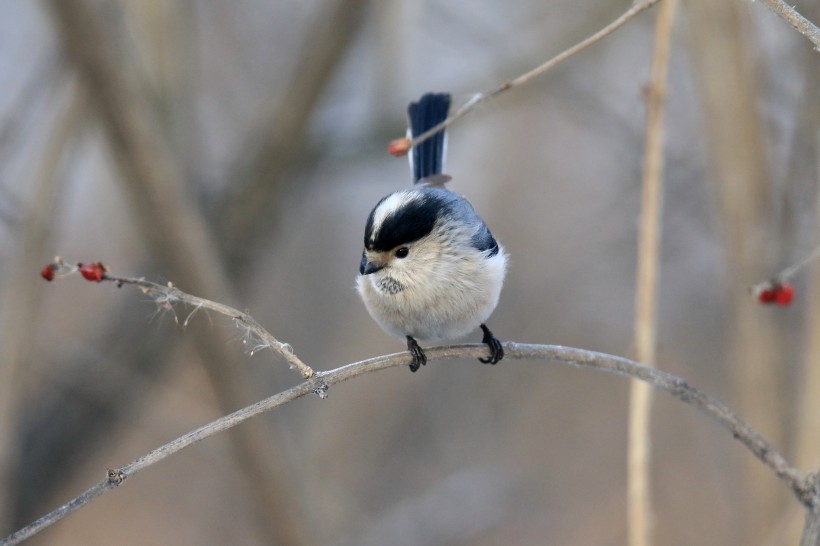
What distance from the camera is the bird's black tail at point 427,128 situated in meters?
2.00

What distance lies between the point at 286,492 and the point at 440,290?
937 millimetres

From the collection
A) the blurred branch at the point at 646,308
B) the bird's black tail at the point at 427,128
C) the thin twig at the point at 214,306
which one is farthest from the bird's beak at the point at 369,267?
the thin twig at the point at 214,306

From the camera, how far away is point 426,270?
173 cm

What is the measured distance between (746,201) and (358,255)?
205 centimetres

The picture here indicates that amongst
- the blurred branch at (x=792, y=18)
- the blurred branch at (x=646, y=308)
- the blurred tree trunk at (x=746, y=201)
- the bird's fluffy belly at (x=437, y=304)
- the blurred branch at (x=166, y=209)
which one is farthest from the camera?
the blurred tree trunk at (x=746, y=201)

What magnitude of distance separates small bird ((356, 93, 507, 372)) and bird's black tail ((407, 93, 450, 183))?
0.81 feet

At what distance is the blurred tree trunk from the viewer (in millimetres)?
2074

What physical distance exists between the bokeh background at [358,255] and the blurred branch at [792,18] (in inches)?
39.1

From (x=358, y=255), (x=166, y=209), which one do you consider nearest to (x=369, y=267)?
(x=166, y=209)

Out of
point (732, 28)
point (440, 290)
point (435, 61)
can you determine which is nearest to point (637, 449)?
point (440, 290)

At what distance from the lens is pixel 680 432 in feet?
10.7

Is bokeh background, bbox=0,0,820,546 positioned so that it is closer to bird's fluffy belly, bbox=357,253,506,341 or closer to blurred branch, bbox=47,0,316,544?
blurred branch, bbox=47,0,316,544

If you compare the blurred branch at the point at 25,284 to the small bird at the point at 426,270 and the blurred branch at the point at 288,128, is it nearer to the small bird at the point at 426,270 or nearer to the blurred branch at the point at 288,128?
the blurred branch at the point at 288,128

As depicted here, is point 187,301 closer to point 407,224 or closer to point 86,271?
point 86,271
